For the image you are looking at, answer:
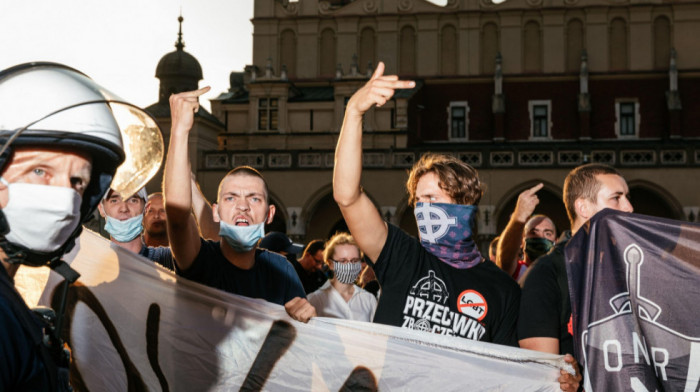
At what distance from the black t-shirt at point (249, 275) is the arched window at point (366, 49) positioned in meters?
29.6

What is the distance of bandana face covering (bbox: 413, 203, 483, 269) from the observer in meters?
2.90

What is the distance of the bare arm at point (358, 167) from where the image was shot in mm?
2568

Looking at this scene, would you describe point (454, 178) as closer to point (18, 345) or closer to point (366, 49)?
point (18, 345)

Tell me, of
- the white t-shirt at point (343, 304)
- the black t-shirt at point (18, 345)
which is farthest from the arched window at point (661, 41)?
the black t-shirt at point (18, 345)

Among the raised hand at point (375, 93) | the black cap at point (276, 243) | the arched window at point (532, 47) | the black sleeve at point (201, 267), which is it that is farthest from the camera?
the arched window at point (532, 47)

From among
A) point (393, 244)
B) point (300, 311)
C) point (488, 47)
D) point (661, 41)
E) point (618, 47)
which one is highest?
point (488, 47)

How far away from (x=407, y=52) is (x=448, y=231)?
30.5m

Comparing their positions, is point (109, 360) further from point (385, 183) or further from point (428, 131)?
point (428, 131)

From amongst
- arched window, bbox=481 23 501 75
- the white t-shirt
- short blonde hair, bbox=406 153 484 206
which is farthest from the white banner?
arched window, bbox=481 23 501 75

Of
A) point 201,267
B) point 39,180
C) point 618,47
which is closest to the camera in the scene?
point 39,180

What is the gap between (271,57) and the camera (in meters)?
32.7

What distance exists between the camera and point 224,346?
2.92m

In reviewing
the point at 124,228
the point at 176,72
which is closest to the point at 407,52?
the point at 176,72

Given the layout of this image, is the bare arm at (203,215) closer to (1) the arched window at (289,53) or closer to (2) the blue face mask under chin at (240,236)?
(2) the blue face mask under chin at (240,236)
